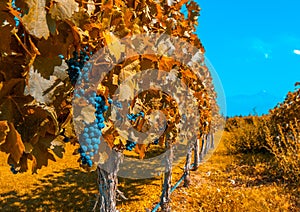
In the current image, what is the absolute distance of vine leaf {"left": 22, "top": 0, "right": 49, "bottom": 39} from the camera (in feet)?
3.85

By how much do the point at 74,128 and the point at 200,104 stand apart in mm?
4904

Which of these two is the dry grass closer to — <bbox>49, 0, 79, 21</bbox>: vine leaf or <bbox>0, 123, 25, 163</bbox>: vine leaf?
<bbox>0, 123, 25, 163</bbox>: vine leaf

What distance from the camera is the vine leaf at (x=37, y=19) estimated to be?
1.17 m

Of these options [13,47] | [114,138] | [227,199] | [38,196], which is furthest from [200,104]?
[13,47]

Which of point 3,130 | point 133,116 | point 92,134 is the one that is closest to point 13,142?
point 3,130

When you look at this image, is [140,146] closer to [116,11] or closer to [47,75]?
[116,11]

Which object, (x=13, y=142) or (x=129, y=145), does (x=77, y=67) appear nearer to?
(x=13, y=142)

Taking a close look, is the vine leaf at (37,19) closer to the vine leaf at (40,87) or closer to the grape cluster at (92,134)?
the vine leaf at (40,87)

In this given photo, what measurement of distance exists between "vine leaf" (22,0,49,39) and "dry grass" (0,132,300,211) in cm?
477

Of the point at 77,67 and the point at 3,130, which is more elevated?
the point at 77,67

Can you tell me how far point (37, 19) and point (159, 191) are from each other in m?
6.18

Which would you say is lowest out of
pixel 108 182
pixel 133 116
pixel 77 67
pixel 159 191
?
pixel 159 191

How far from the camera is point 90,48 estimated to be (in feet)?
6.04

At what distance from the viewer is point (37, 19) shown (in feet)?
3.90
